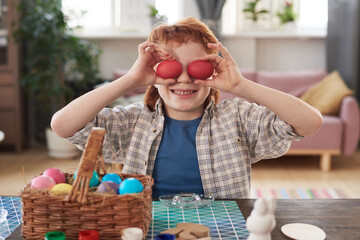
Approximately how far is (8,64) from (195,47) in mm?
3775

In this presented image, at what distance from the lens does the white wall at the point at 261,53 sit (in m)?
5.44

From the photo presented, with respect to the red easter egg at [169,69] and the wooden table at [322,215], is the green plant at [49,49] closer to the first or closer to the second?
the red easter egg at [169,69]

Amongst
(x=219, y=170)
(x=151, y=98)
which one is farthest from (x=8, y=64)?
(x=219, y=170)

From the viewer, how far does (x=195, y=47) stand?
1.50 metres

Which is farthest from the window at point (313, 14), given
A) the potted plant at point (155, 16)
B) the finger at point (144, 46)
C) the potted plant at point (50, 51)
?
the finger at point (144, 46)

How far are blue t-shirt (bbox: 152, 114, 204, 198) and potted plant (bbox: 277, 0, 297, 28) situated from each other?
4.00 m

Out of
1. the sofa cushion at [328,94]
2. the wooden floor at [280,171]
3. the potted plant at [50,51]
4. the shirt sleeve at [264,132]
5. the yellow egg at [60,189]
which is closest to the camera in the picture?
the yellow egg at [60,189]

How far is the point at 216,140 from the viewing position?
157 cm

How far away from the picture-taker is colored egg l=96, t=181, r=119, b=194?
3.37 feet

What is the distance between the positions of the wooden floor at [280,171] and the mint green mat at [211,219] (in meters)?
2.51

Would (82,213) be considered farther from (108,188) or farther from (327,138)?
(327,138)

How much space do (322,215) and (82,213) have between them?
611mm

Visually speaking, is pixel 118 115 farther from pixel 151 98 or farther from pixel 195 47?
pixel 195 47

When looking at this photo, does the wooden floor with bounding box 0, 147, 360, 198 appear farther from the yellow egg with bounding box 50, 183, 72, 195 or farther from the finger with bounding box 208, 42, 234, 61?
the yellow egg with bounding box 50, 183, 72, 195
